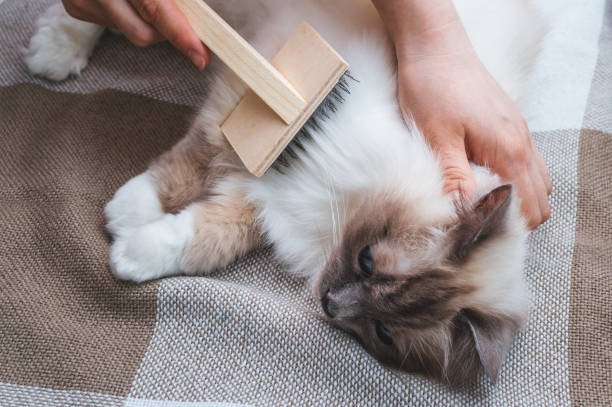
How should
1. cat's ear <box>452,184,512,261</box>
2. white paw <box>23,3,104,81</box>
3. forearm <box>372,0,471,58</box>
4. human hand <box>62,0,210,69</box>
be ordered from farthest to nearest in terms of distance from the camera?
white paw <box>23,3,104,81</box>, forearm <box>372,0,471,58</box>, human hand <box>62,0,210,69</box>, cat's ear <box>452,184,512,261</box>

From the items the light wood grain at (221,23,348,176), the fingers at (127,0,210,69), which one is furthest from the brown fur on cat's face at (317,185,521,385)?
the fingers at (127,0,210,69)

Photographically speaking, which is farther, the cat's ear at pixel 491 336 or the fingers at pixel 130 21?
the fingers at pixel 130 21

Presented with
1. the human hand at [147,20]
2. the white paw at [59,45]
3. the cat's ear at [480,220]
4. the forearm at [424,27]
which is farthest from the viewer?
the white paw at [59,45]

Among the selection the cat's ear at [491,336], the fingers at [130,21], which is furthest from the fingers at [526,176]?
the fingers at [130,21]

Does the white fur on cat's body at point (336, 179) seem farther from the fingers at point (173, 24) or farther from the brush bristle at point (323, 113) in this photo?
the fingers at point (173, 24)

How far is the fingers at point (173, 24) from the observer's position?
859mm

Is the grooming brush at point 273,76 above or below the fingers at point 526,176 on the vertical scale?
below

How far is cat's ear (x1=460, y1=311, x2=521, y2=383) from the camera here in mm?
814

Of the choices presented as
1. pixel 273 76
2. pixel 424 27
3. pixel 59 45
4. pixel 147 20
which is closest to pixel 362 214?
pixel 273 76

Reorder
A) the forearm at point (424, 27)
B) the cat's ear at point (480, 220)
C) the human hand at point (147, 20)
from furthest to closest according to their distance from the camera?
the forearm at point (424, 27) < the human hand at point (147, 20) < the cat's ear at point (480, 220)

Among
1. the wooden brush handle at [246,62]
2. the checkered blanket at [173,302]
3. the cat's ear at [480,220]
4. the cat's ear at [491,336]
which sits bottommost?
the checkered blanket at [173,302]

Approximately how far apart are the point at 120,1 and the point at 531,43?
40.2 inches

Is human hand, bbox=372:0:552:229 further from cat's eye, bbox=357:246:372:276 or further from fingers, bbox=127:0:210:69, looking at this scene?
fingers, bbox=127:0:210:69

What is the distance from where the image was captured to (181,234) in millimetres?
976
